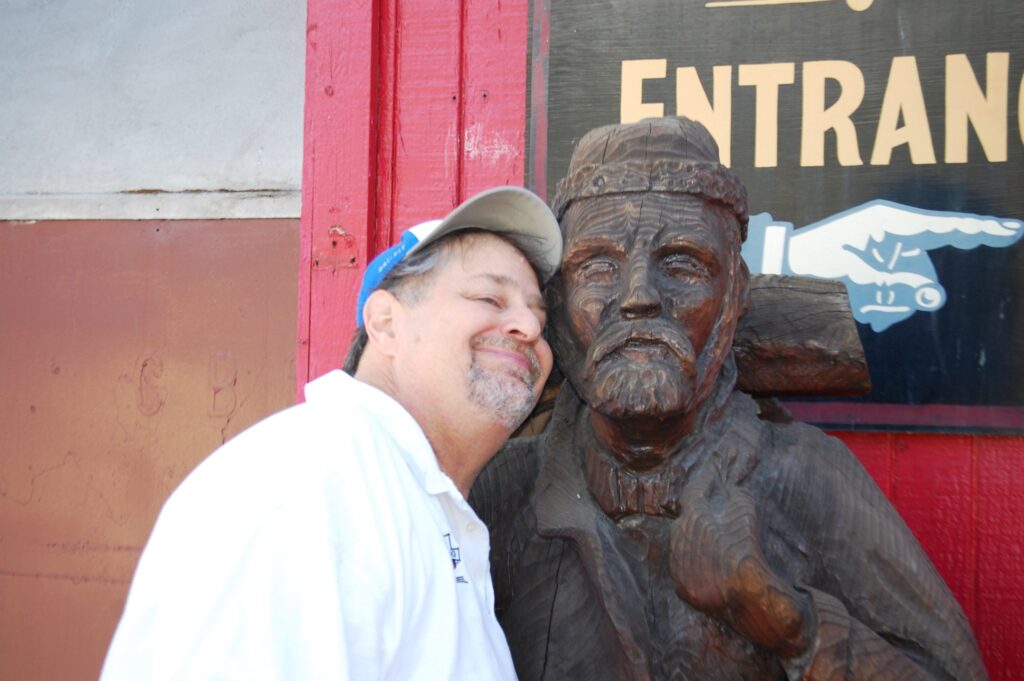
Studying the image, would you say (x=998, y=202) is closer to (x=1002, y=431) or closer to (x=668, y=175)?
(x=1002, y=431)

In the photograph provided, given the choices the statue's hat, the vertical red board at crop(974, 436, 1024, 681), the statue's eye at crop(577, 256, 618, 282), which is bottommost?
the vertical red board at crop(974, 436, 1024, 681)

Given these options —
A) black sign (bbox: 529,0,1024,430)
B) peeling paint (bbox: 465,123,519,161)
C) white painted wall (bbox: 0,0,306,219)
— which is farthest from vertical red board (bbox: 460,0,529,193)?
white painted wall (bbox: 0,0,306,219)

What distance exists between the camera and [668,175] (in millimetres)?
1671

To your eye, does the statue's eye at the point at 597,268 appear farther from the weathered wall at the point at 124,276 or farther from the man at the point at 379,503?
the weathered wall at the point at 124,276

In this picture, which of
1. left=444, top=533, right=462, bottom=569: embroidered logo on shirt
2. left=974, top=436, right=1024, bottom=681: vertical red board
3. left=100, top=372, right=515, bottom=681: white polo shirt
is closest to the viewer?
left=100, top=372, right=515, bottom=681: white polo shirt

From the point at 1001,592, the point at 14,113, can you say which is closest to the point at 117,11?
the point at 14,113

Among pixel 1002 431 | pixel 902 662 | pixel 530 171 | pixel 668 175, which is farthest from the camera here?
pixel 530 171

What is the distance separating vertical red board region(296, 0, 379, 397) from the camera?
2.90m

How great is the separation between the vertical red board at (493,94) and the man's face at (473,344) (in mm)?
1239

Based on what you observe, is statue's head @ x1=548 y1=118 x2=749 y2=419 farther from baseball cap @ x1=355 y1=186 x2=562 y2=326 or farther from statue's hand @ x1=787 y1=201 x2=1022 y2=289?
statue's hand @ x1=787 y1=201 x2=1022 y2=289

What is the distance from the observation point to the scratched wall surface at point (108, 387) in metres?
3.20

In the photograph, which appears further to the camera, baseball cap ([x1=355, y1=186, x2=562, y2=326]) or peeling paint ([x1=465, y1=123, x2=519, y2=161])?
peeling paint ([x1=465, y1=123, x2=519, y2=161])

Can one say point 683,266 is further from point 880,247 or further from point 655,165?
point 880,247

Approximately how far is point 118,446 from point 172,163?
3.38 feet
